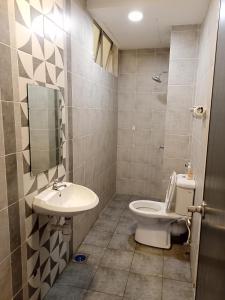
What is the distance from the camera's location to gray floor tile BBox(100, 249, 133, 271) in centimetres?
227

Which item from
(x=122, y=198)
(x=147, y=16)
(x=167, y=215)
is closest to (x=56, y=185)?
(x=167, y=215)

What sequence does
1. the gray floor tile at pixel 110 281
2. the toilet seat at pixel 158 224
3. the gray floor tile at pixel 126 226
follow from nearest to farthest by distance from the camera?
the gray floor tile at pixel 110 281, the toilet seat at pixel 158 224, the gray floor tile at pixel 126 226

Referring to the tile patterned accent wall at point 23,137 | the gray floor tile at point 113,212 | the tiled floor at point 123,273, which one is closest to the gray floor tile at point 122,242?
the tiled floor at point 123,273

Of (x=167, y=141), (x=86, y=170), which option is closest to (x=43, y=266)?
(x=86, y=170)

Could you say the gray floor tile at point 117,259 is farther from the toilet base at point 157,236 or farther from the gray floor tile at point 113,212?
the gray floor tile at point 113,212

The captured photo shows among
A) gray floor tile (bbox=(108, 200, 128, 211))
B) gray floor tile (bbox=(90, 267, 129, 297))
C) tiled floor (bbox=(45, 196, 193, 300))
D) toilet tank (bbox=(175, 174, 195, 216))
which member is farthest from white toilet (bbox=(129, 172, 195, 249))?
gray floor tile (bbox=(108, 200, 128, 211))

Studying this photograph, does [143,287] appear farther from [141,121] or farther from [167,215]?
[141,121]

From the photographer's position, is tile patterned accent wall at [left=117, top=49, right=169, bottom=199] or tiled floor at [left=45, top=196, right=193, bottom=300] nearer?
tiled floor at [left=45, top=196, right=193, bottom=300]

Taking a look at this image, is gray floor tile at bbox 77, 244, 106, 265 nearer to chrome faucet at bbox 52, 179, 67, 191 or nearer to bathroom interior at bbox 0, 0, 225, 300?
bathroom interior at bbox 0, 0, 225, 300

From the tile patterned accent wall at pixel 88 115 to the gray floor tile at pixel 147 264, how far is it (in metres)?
0.66

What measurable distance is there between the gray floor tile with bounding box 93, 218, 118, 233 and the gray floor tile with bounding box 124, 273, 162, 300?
34.0 inches

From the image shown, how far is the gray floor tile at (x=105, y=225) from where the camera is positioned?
9.73 feet

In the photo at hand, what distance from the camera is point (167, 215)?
97.9 inches

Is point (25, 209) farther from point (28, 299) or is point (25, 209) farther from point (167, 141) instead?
point (167, 141)
